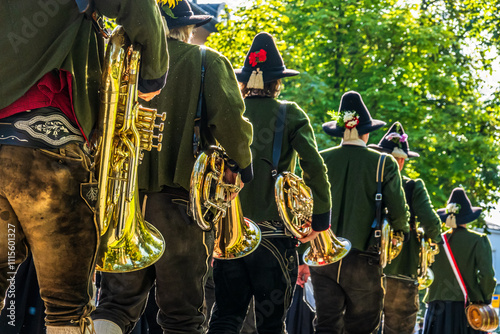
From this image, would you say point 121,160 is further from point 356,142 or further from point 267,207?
point 356,142

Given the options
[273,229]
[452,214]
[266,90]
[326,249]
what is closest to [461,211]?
[452,214]

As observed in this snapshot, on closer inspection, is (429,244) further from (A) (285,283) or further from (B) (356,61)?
(B) (356,61)

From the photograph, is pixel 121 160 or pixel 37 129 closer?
pixel 37 129

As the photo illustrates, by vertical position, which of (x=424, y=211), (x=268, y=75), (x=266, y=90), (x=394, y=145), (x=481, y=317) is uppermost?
(x=268, y=75)

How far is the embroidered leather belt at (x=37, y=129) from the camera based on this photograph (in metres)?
3.25

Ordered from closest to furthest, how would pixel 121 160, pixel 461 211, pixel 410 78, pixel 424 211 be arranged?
1. pixel 121 160
2. pixel 424 211
3. pixel 461 211
4. pixel 410 78

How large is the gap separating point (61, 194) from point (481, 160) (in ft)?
58.8

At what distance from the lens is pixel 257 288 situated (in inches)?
217

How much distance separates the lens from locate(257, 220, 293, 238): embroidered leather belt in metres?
5.73

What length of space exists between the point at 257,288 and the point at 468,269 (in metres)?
6.48

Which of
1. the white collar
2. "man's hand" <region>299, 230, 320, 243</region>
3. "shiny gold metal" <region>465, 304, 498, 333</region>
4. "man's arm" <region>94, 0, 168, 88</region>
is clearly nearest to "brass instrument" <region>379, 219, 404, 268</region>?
the white collar

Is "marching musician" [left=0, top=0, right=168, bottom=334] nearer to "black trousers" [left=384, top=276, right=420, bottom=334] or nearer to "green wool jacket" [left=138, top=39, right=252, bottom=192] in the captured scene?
"green wool jacket" [left=138, top=39, right=252, bottom=192]

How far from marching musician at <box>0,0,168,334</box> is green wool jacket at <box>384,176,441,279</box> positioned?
5946 mm

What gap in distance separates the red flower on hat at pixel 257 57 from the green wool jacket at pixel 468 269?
6110mm
